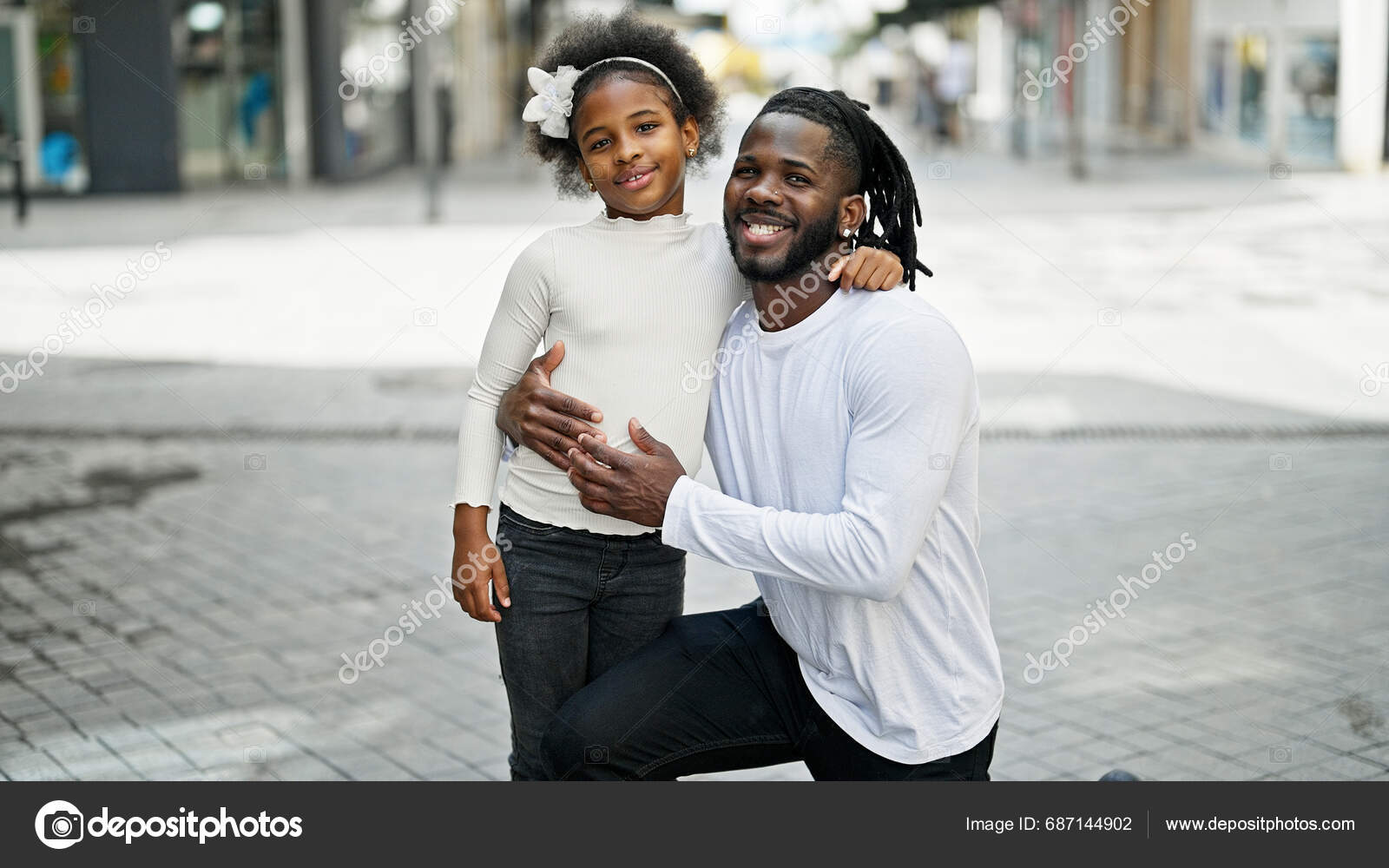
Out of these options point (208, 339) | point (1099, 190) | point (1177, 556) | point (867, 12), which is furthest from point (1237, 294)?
point (867, 12)

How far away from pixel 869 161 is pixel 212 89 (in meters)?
23.7

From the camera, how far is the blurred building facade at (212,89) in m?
22.4

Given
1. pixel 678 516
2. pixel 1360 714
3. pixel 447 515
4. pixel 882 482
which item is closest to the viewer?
pixel 882 482

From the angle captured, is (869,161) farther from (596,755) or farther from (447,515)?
(447,515)

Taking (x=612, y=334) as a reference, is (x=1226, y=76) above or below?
above

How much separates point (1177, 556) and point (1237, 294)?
710 cm

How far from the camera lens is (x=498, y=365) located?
2926 millimetres

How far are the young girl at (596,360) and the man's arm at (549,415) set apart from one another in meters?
0.02

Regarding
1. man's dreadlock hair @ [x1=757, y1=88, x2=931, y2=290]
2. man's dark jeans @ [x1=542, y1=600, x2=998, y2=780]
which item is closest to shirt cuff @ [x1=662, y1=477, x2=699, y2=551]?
man's dark jeans @ [x1=542, y1=600, x2=998, y2=780]

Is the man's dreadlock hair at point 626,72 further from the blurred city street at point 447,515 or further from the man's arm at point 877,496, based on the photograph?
the blurred city street at point 447,515

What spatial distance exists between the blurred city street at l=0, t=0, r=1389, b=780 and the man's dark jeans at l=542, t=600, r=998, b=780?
0.45 meters

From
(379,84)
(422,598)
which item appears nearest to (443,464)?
(422,598)

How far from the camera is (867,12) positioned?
1852 inches
